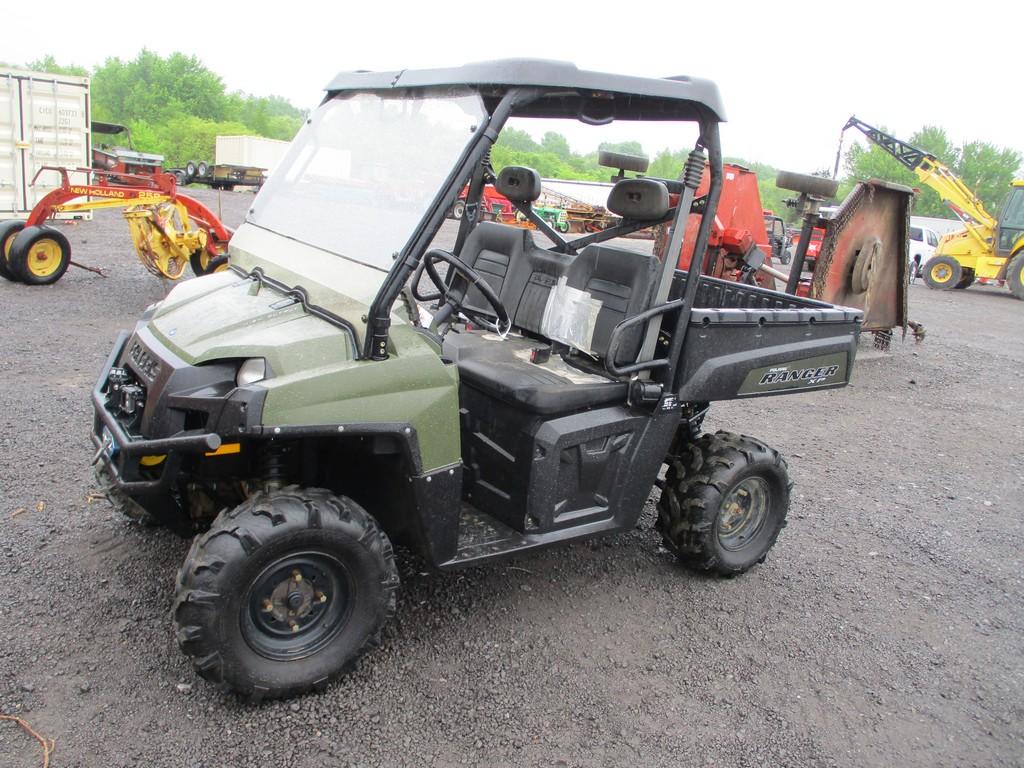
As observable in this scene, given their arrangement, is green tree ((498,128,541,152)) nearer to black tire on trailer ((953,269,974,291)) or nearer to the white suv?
black tire on trailer ((953,269,974,291))

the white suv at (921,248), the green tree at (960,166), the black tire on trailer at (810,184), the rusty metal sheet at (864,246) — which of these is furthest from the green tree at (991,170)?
the black tire on trailer at (810,184)

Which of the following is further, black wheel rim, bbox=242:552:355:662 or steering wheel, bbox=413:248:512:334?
steering wheel, bbox=413:248:512:334

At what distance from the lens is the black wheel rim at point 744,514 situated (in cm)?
420

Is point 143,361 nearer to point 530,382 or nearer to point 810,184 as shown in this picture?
point 530,382

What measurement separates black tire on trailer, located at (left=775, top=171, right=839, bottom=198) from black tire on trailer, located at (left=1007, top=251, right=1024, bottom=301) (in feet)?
57.5

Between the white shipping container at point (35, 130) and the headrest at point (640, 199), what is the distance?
46.8ft

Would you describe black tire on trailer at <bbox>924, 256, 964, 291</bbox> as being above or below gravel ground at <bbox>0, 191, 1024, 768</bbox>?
above

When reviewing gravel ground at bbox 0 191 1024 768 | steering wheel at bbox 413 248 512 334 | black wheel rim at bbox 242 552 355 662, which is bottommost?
gravel ground at bbox 0 191 1024 768

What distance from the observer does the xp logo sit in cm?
404

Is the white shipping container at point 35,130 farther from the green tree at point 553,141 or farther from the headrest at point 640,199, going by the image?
the headrest at point 640,199

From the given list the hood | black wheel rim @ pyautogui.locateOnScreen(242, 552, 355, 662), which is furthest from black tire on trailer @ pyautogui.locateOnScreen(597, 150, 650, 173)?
black wheel rim @ pyautogui.locateOnScreen(242, 552, 355, 662)

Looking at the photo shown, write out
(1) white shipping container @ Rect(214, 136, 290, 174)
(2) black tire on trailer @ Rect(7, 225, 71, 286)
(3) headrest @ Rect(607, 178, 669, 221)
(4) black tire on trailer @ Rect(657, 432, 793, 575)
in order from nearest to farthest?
(3) headrest @ Rect(607, 178, 669, 221) < (4) black tire on trailer @ Rect(657, 432, 793, 575) < (2) black tire on trailer @ Rect(7, 225, 71, 286) < (1) white shipping container @ Rect(214, 136, 290, 174)

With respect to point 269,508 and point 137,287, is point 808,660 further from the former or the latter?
point 137,287

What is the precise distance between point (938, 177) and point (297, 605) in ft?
67.1
